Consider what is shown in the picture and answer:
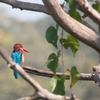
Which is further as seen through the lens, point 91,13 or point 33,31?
point 33,31

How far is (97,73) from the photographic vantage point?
1.97 metres

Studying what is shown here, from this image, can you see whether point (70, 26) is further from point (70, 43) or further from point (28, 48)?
point (28, 48)

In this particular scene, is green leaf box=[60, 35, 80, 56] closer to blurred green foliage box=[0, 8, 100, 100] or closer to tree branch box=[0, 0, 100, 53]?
tree branch box=[0, 0, 100, 53]

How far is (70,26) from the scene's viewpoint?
1493 millimetres

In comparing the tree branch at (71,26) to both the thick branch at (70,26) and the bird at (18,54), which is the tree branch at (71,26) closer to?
the thick branch at (70,26)

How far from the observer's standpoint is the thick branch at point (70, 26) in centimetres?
147

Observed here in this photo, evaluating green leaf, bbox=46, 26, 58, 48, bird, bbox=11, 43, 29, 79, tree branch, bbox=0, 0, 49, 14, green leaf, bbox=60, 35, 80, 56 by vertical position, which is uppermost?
tree branch, bbox=0, 0, 49, 14

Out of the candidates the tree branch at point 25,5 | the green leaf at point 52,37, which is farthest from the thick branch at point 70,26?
the tree branch at point 25,5

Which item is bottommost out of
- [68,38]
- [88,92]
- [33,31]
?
Result: [88,92]

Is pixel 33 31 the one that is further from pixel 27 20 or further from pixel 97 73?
pixel 97 73

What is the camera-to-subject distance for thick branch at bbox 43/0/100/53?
57.9 inches

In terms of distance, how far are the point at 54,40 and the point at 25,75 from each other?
1.61 ft

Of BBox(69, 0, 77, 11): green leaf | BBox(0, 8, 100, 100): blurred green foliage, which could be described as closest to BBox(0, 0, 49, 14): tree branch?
BBox(69, 0, 77, 11): green leaf

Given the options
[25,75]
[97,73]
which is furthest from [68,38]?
[25,75]
